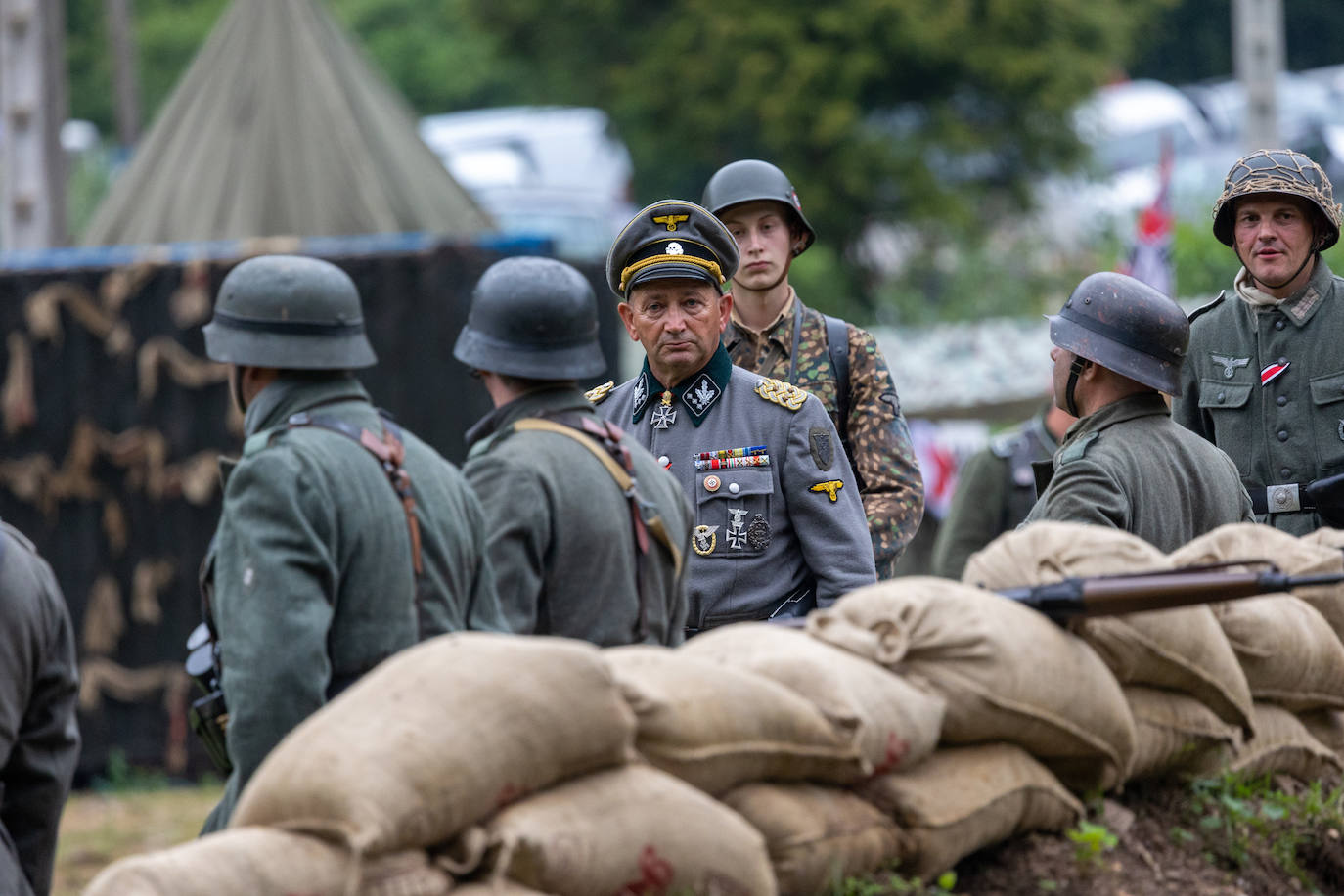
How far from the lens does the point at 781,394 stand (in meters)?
5.07

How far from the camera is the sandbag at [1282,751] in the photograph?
4305 mm

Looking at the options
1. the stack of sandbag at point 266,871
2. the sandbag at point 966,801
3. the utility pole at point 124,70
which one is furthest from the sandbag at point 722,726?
the utility pole at point 124,70

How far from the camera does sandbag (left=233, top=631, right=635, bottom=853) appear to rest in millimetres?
2717

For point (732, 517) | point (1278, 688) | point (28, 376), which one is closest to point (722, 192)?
point (732, 517)

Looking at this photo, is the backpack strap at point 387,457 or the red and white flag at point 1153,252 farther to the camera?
the red and white flag at point 1153,252

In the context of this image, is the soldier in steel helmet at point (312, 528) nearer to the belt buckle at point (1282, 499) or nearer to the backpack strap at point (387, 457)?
the backpack strap at point (387, 457)

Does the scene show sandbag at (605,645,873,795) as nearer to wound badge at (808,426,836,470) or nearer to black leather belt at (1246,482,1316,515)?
wound badge at (808,426,836,470)

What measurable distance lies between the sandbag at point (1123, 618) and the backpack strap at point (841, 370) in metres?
1.68

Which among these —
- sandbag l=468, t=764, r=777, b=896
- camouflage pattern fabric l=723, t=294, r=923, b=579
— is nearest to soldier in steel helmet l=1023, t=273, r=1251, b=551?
camouflage pattern fabric l=723, t=294, r=923, b=579

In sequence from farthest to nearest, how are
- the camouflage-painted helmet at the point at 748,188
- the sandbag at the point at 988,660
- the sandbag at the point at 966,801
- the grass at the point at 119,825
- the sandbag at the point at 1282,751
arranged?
the grass at the point at 119,825
the camouflage-painted helmet at the point at 748,188
the sandbag at the point at 1282,751
the sandbag at the point at 988,660
the sandbag at the point at 966,801

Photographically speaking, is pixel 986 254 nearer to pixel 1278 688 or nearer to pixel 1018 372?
pixel 1018 372

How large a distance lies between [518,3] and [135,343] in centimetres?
1946

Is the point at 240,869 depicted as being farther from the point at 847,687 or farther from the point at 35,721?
the point at 35,721

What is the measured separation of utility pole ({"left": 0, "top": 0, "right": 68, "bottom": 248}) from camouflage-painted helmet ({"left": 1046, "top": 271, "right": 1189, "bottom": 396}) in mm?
9447
